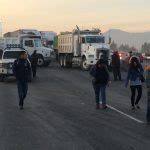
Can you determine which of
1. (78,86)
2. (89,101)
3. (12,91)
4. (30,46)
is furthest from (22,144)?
(30,46)

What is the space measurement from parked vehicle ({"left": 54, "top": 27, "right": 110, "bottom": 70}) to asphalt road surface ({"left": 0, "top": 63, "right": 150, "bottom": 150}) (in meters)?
18.1

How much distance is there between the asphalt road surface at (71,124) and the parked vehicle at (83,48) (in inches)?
712

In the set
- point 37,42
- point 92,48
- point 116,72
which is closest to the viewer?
point 116,72

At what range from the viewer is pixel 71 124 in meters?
13.8

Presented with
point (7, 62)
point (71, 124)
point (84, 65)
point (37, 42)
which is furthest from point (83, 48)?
point (71, 124)

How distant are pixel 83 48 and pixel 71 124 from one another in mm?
28975

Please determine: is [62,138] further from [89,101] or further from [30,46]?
[30,46]

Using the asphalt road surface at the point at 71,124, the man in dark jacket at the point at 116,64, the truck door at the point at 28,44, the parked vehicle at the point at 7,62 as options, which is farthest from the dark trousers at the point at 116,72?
the truck door at the point at 28,44

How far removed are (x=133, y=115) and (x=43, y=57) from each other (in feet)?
105

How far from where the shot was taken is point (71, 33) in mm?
44656

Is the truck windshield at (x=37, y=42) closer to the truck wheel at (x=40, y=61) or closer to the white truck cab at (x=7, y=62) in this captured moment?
the truck wheel at (x=40, y=61)

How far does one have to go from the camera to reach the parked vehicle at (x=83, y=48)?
40750 mm

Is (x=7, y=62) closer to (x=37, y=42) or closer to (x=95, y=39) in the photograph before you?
(x=95, y=39)

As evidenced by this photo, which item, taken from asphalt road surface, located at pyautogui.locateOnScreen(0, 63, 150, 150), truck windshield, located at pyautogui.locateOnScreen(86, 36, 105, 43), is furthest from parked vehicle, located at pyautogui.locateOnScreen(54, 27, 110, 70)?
asphalt road surface, located at pyautogui.locateOnScreen(0, 63, 150, 150)
